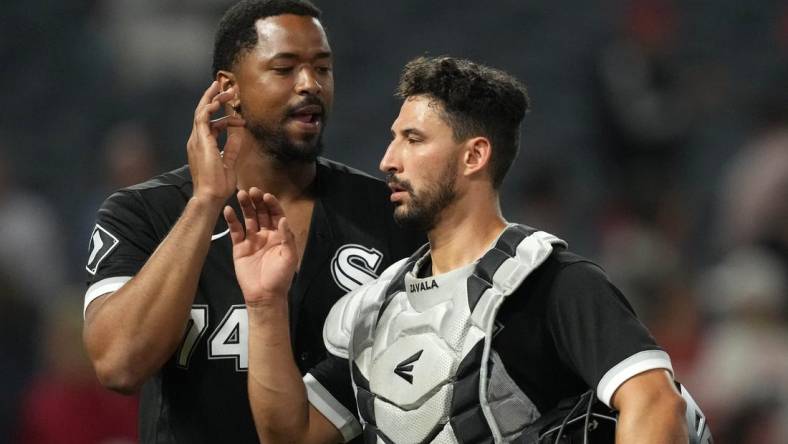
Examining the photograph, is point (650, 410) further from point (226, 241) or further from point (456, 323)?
point (226, 241)

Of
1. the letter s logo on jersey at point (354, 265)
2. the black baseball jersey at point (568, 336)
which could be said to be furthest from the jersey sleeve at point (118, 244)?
the black baseball jersey at point (568, 336)

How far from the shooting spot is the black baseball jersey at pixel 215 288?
3.43 metres

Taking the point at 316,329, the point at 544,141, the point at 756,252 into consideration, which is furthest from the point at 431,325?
the point at 544,141

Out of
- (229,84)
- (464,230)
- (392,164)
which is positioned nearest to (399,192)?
(392,164)

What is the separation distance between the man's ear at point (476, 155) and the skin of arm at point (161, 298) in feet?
1.91

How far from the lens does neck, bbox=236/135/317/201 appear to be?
12.0ft

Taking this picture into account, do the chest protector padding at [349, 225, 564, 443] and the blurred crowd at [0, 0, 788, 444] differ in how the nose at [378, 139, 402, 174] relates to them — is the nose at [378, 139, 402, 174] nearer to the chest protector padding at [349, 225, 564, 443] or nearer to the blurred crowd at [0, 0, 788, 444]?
the chest protector padding at [349, 225, 564, 443]

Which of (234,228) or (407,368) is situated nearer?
(407,368)

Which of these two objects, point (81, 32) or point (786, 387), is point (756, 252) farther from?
point (81, 32)

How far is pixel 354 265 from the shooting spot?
142 inches

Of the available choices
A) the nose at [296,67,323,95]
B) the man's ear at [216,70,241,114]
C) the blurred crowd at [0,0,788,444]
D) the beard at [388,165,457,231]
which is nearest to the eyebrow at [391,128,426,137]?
the beard at [388,165,457,231]

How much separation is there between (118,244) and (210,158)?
379 mm

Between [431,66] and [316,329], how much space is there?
768 mm

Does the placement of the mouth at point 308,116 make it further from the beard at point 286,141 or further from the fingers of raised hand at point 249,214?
the fingers of raised hand at point 249,214
